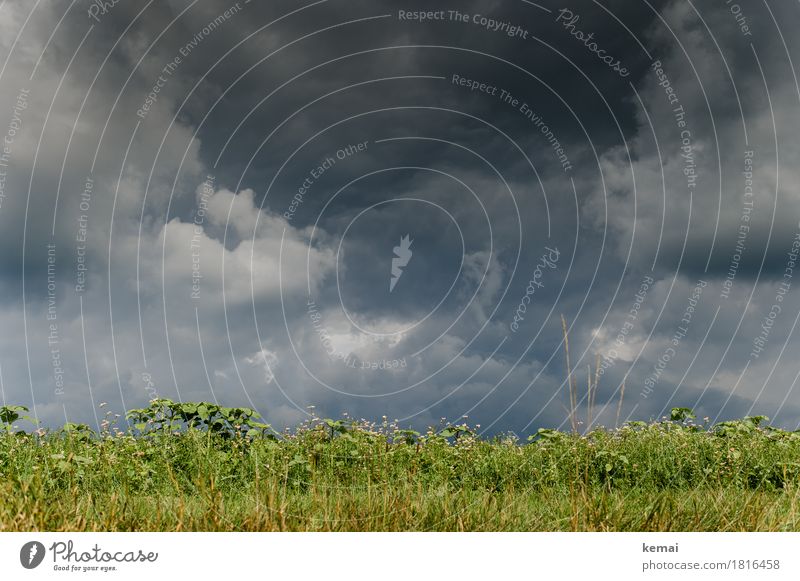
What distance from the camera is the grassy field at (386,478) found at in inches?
208

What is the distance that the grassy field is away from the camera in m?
5.29

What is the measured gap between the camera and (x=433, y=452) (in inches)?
367

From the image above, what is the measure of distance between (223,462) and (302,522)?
139 inches

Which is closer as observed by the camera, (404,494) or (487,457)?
(404,494)

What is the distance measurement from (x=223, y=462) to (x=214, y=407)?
1.48 metres

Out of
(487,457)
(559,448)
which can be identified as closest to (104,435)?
(487,457)

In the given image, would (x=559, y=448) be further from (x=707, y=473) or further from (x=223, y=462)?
(x=223, y=462)

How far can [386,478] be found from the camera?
6.60 meters

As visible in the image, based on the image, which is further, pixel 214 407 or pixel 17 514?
pixel 214 407
